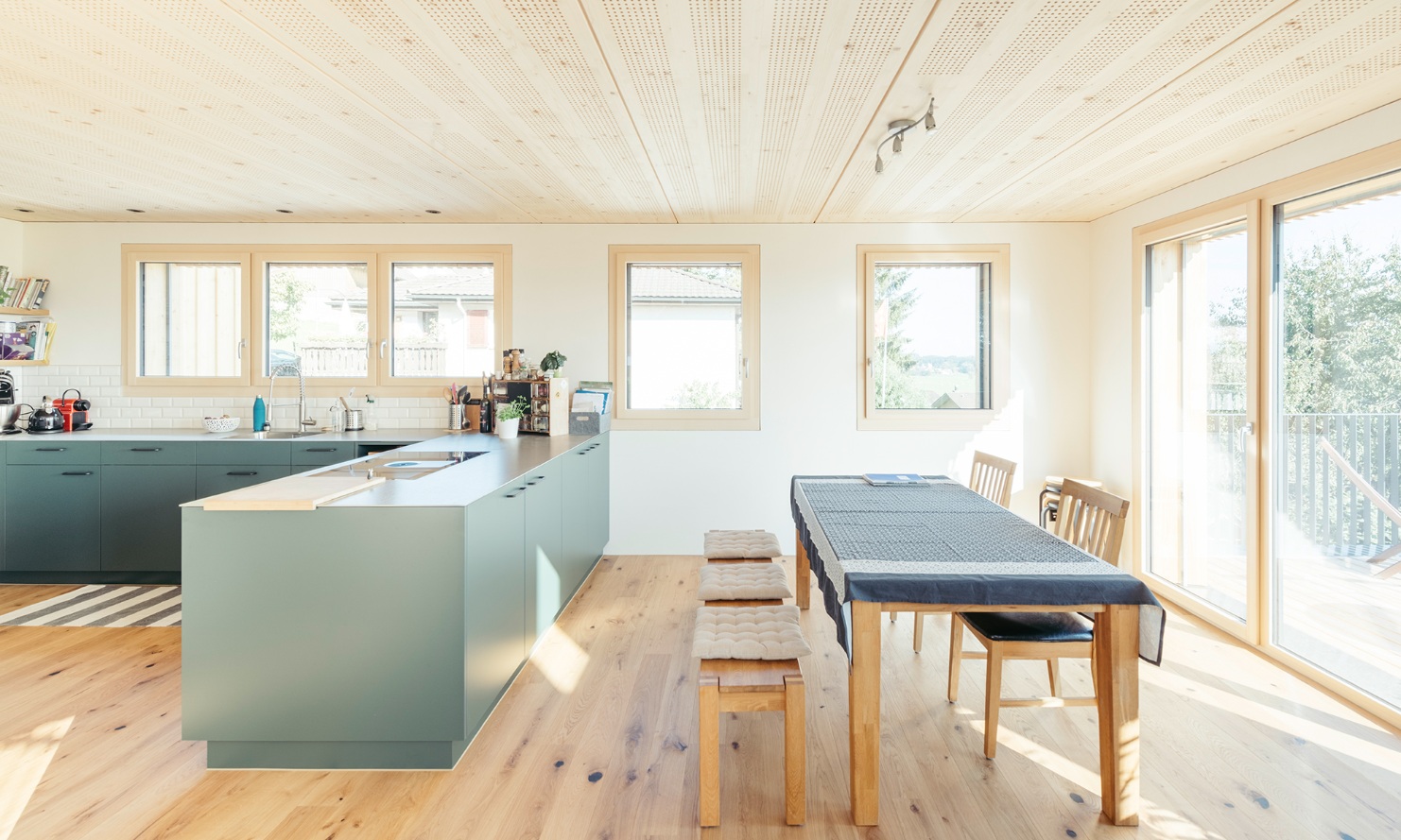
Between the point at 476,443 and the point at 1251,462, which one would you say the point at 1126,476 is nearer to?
the point at 1251,462

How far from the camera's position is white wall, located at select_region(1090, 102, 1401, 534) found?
140 inches

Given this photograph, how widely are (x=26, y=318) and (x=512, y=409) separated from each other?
3599 mm

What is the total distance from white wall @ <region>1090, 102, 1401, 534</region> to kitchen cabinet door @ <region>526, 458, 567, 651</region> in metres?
3.66

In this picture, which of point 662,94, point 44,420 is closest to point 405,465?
point 662,94

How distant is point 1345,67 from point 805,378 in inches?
120

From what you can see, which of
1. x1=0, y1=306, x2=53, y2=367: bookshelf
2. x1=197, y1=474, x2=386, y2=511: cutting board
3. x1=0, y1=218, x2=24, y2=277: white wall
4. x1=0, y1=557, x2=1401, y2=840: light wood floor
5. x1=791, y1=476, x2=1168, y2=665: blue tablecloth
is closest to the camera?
x1=791, y1=476, x2=1168, y2=665: blue tablecloth

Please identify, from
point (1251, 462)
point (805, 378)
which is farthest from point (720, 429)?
point (1251, 462)

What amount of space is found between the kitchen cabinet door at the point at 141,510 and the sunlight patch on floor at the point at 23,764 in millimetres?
1782

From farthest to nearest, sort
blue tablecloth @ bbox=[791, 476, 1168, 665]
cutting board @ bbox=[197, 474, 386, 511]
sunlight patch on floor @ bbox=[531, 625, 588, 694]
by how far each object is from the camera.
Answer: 1. sunlight patch on floor @ bbox=[531, 625, 588, 694]
2. cutting board @ bbox=[197, 474, 386, 511]
3. blue tablecloth @ bbox=[791, 476, 1168, 665]

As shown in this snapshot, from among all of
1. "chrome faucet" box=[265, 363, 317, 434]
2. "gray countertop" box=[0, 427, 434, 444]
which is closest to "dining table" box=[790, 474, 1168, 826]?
"gray countertop" box=[0, 427, 434, 444]

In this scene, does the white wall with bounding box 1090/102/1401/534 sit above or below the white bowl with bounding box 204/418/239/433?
above

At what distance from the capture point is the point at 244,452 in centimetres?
404

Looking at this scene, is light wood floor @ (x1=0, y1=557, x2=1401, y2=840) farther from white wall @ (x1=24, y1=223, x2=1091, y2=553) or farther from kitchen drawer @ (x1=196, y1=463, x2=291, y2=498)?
white wall @ (x1=24, y1=223, x2=1091, y2=553)

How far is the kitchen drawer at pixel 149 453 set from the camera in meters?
3.98
